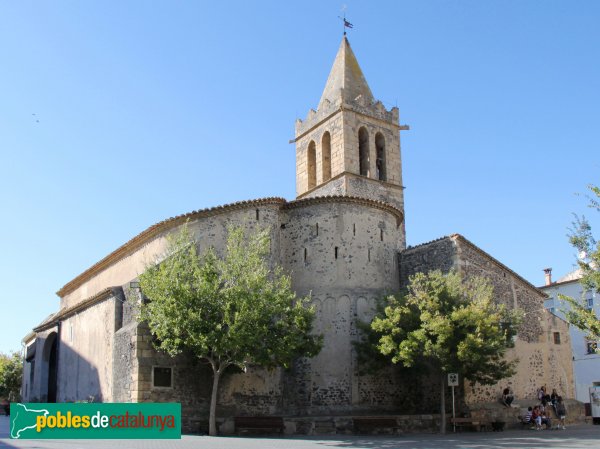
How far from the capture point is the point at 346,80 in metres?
38.7

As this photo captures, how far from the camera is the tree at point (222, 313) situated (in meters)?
20.6

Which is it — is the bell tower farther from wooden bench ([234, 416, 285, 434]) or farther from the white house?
wooden bench ([234, 416, 285, 434])

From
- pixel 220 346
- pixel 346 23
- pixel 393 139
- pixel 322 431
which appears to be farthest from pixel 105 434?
pixel 346 23

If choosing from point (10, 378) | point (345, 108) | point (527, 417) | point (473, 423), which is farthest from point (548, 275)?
point (10, 378)

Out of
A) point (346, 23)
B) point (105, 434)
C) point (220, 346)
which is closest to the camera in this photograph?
point (105, 434)

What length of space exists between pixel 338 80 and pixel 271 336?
21.8m

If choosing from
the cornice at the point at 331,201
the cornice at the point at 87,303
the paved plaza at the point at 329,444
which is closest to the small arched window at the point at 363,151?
the cornice at the point at 331,201

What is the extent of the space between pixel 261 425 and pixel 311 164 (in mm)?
20548

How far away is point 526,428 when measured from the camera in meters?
26.4

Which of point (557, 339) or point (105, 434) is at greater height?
point (557, 339)

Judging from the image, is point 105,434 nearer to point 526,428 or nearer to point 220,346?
point 220,346

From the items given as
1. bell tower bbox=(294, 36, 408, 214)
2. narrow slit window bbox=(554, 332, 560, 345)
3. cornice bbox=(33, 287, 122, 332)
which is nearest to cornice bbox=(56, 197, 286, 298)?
cornice bbox=(33, 287, 122, 332)

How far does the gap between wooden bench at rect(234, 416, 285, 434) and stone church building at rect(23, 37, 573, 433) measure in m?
0.31

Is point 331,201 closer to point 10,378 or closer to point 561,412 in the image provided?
point 561,412
